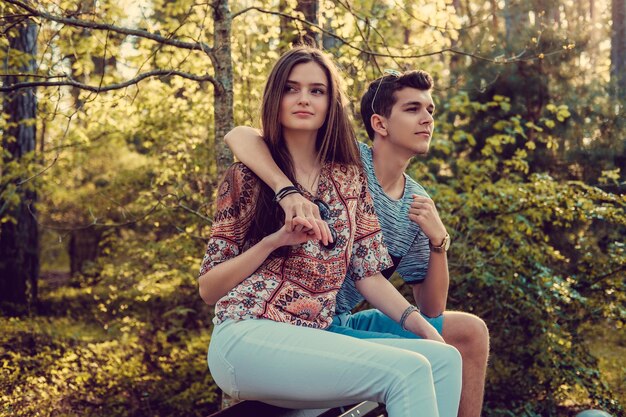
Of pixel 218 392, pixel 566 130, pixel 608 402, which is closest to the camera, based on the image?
pixel 608 402

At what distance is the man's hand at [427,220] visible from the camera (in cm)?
248

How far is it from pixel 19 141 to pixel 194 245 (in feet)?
11.7

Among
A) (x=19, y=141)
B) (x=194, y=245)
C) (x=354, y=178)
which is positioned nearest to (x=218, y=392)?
(x=194, y=245)

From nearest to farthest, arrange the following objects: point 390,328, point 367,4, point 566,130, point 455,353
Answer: point 455,353 → point 390,328 → point 367,4 → point 566,130

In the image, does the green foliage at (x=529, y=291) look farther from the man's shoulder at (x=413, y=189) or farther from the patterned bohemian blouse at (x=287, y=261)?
the patterned bohemian blouse at (x=287, y=261)

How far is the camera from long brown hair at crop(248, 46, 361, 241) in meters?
2.22

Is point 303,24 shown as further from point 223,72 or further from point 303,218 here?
point 303,218

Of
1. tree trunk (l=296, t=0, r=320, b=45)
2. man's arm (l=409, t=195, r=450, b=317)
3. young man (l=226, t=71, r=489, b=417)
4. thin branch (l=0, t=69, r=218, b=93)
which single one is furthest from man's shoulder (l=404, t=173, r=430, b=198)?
tree trunk (l=296, t=0, r=320, b=45)

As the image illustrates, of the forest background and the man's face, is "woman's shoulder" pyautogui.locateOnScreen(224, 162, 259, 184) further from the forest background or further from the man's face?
the forest background

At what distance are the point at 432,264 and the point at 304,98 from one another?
0.80 m

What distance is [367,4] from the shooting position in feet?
14.2

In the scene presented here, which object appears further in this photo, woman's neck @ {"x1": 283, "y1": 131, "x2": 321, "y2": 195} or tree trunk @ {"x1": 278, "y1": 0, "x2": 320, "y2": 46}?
tree trunk @ {"x1": 278, "y1": 0, "x2": 320, "y2": 46}

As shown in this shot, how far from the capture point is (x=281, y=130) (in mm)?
2389

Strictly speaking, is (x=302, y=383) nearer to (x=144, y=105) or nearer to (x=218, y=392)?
(x=218, y=392)
